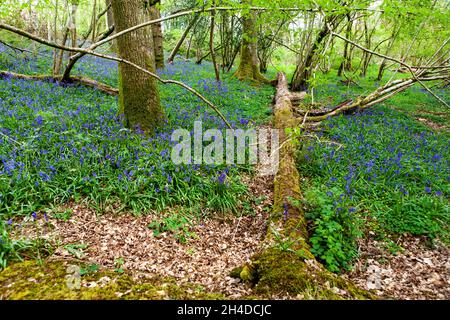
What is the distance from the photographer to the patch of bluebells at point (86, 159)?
434 centimetres

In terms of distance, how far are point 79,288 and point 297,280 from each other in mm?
2169

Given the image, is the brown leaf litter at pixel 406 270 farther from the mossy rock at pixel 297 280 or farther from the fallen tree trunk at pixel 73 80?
the fallen tree trunk at pixel 73 80

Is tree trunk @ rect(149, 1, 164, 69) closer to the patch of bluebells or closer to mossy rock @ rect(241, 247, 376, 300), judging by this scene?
the patch of bluebells

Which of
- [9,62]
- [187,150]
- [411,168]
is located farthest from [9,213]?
[9,62]

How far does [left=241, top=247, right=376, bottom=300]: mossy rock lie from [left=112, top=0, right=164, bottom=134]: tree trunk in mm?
4331

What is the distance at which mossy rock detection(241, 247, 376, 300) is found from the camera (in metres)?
2.88

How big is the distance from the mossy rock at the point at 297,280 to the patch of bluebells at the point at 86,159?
79.6 inches

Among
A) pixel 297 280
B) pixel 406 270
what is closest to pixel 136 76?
pixel 297 280

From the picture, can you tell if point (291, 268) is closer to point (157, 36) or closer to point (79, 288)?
point (79, 288)

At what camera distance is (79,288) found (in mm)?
2637

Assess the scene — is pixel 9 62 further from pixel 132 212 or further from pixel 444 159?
pixel 444 159
